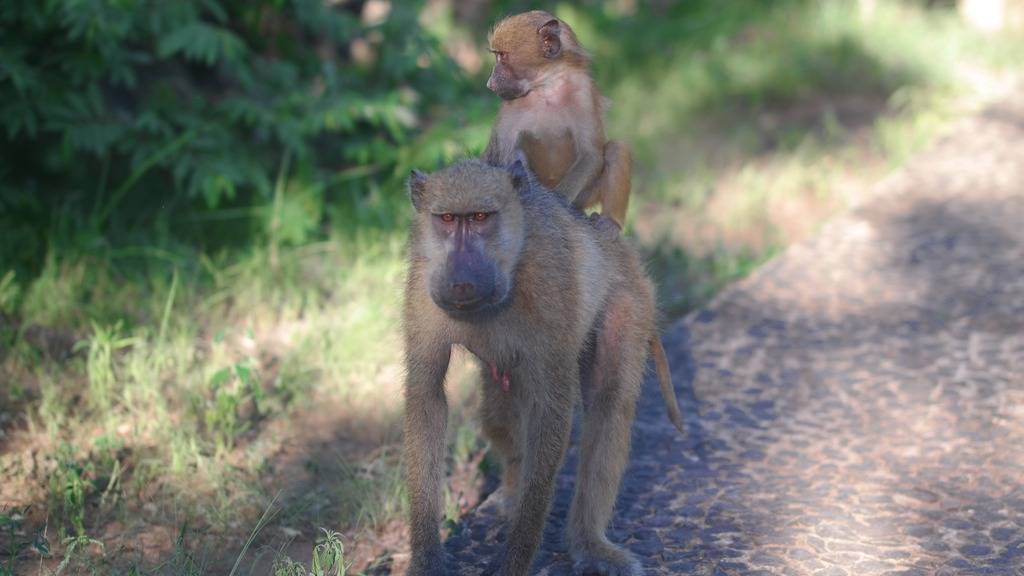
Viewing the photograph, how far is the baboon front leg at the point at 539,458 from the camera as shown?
3.25m

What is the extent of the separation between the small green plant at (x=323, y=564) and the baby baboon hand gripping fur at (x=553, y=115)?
1282 mm

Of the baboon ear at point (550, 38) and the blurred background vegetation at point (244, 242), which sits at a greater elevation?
the baboon ear at point (550, 38)

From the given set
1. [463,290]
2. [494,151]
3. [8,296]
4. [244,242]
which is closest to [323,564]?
[463,290]

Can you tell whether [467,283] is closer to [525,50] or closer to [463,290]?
[463,290]

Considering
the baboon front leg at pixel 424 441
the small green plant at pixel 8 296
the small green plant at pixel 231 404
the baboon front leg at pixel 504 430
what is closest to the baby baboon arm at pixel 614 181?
the baboon front leg at pixel 504 430

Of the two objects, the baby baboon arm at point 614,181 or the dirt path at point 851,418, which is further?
the baby baboon arm at point 614,181

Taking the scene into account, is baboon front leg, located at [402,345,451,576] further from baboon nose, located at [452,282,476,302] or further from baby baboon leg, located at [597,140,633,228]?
baby baboon leg, located at [597,140,633,228]

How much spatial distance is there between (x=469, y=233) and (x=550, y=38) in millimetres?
1007

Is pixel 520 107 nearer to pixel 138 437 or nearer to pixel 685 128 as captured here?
pixel 138 437

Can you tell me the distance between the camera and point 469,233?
10.1 ft

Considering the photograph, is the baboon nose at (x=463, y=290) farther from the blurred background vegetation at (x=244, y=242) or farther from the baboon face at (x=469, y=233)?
the blurred background vegetation at (x=244, y=242)

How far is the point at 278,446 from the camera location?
4.37 metres

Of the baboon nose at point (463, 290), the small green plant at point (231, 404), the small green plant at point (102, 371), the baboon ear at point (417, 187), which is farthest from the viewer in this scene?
the small green plant at point (102, 371)

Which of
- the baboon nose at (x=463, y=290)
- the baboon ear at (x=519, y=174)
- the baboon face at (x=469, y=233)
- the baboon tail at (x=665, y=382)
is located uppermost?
the baboon ear at (x=519, y=174)
